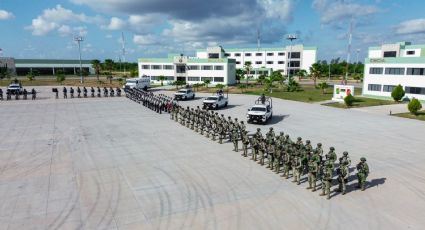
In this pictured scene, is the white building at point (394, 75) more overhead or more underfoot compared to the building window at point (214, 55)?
more underfoot

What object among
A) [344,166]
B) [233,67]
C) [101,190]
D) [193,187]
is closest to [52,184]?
[101,190]

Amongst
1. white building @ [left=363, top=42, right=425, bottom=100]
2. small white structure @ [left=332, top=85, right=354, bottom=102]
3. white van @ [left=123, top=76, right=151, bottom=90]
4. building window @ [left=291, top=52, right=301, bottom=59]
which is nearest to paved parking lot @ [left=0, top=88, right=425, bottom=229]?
small white structure @ [left=332, top=85, right=354, bottom=102]

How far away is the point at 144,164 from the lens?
1418cm

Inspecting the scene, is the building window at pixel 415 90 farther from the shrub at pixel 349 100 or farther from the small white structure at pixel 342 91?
the shrub at pixel 349 100

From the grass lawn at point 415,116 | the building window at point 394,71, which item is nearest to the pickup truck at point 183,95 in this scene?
the grass lawn at point 415,116

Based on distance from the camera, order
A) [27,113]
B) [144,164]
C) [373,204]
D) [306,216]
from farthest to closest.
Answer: [27,113] < [144,164] < [373,204] < [306,216]

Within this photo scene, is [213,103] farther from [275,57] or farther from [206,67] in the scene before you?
[275,57]

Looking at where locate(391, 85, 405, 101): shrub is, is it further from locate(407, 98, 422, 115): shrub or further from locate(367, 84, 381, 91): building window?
locate(407, 98, 422, 115): shrub

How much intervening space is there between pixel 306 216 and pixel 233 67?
6003 centimetres

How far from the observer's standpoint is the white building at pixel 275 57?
9975cm

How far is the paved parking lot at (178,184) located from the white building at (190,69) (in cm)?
4409

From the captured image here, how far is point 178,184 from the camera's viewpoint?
1194cm

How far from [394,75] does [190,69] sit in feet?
132

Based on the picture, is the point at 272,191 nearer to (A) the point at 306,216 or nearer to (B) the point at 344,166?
(A) the point at 306,216
